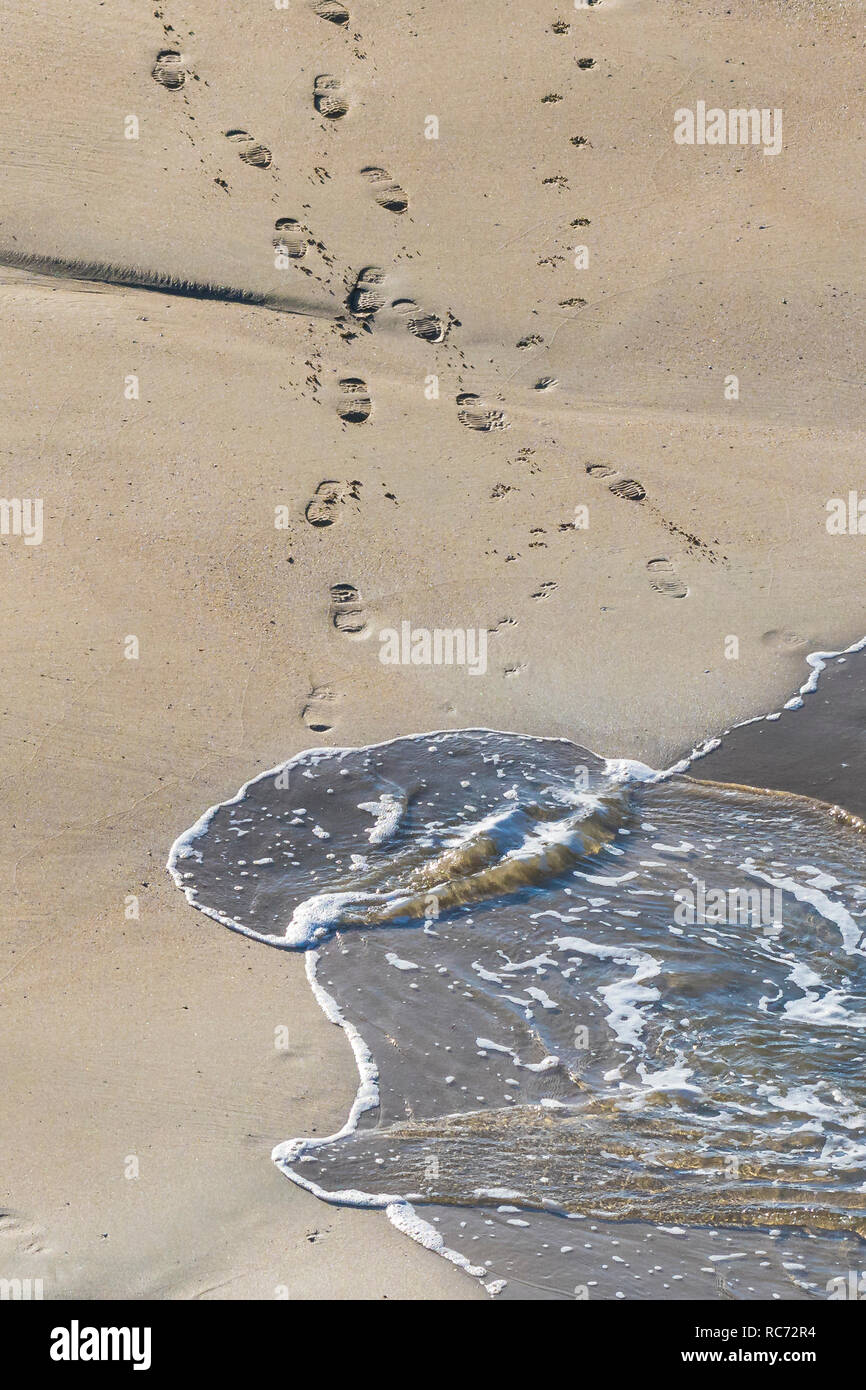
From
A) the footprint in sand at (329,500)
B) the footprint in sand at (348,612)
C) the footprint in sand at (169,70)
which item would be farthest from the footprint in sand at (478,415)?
the footprint in sand at (169,70)

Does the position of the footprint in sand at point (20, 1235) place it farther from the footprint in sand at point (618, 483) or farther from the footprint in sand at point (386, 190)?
the footprint in sand at point (386, 190)

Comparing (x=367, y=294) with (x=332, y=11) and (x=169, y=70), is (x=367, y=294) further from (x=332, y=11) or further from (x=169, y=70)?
(x=332, y=11)

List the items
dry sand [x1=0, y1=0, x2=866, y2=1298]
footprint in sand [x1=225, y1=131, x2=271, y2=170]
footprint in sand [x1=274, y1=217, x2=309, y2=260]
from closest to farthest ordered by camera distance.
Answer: dry sand [x1=0, y1=0, x2=866, y2=1298], footprint in sand [x1=274, y1=217, x2=309, y2=260], footprint in sand [x1=225, y1=131, x2=271, y2=170]

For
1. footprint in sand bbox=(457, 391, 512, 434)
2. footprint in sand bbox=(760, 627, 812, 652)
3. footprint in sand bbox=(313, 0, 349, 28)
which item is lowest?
footprint in sand bbox=(760, 627, 812, 652)

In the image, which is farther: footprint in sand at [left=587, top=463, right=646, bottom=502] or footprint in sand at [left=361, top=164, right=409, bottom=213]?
footprint in sand at [left=361, top=164, right=409, bottom=213]

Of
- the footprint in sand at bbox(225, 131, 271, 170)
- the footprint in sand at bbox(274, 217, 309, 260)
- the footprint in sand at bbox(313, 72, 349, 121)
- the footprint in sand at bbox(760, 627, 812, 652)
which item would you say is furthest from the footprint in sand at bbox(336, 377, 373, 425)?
the footprint in sand at bbox(760, 627, 812, 652)

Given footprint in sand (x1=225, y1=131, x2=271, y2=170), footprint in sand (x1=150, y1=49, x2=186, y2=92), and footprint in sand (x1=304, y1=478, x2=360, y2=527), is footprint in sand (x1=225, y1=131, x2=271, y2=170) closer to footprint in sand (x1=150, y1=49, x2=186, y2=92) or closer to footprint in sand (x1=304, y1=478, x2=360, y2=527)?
footprint in sand (x1=150, y1=49, x2=186, y2=92)

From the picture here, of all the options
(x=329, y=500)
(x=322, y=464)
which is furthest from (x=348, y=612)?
(x=322, y=464)

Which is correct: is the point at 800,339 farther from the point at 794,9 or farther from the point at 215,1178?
the point at 215,1178
